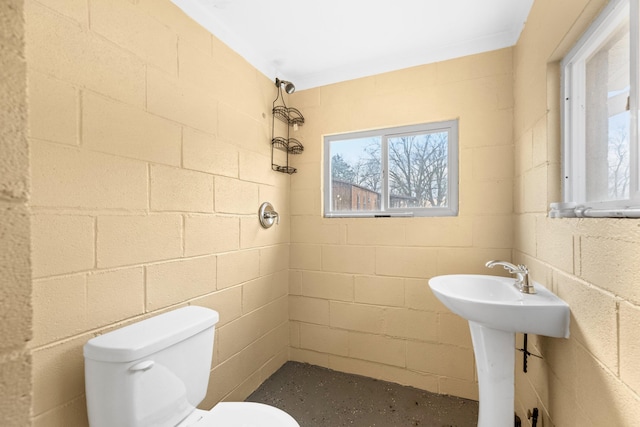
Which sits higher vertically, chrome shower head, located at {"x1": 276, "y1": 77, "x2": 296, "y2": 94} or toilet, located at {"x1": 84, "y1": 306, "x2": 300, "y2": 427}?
chrome shower head, located at {"x1": 276, "y1": 77, "x2": 296, "y2": 94}

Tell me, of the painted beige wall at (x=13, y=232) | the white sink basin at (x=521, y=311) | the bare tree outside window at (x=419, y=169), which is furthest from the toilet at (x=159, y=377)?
the bare tree outside window at (x=419, y=169)

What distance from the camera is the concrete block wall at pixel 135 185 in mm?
985

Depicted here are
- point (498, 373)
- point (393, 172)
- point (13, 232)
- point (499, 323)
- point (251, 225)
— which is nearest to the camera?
point (13, 232)

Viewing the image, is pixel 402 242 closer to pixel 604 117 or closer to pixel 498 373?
pixel 498 373

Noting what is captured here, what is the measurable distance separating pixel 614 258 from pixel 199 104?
6.19 feet

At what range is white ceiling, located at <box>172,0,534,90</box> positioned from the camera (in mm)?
1604

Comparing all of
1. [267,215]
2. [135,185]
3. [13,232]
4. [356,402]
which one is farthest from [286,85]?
[356,402]

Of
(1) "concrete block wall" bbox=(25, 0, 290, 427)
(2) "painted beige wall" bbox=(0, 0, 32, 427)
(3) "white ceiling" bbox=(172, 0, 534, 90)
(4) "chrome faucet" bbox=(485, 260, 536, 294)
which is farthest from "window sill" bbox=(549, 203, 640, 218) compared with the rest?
(1) "concrete block wall" bbox=(25, 0, 290, 427)

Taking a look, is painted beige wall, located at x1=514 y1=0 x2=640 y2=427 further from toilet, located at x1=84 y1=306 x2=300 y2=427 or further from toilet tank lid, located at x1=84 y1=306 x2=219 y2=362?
toilet tank lid, located at x1=84 y1=306 x2=219 y2=362

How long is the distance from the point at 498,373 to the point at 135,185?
6.22 ft

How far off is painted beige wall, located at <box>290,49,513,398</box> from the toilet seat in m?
1.14

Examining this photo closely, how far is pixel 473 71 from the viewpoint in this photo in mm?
1935

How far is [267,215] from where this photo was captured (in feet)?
6.97

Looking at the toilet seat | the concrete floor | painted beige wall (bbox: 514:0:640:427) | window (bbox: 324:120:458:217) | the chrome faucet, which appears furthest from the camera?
window (bbox: 324:120:458:217)
